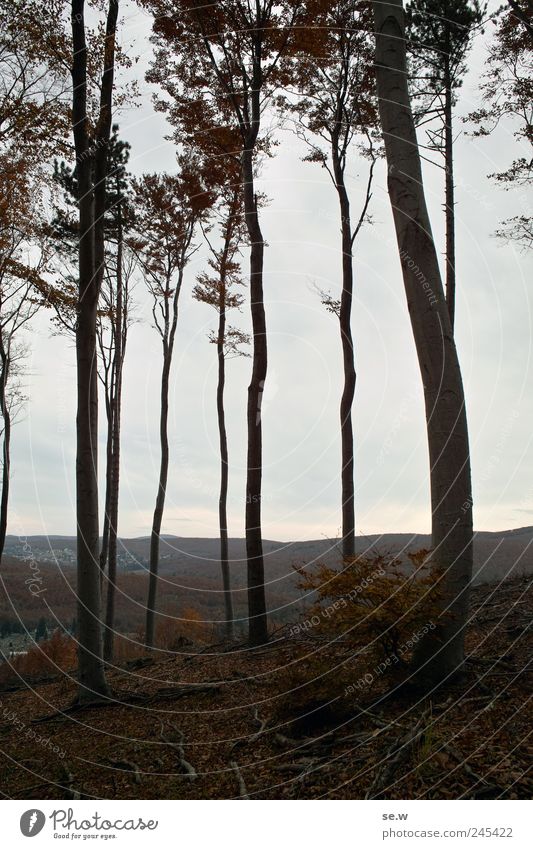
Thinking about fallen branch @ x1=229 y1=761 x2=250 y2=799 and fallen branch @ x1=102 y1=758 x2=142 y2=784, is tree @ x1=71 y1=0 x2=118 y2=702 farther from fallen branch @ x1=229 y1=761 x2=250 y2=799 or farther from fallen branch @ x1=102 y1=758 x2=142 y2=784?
fallen branch @ x1=229 y1=761 x2=250 y2=799

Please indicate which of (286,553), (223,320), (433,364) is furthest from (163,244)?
(286,553)

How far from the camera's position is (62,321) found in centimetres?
1356

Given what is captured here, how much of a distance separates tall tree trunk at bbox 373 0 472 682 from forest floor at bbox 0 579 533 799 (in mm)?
539

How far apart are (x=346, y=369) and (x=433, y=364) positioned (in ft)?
23.1

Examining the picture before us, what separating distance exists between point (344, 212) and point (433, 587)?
10.3 metres

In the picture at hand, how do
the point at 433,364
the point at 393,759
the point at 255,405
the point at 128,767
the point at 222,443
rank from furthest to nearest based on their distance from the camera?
the point at 222,443 → the point at 255,405 → the point at 433,364 → the point at 128,767 → the point at 393,759

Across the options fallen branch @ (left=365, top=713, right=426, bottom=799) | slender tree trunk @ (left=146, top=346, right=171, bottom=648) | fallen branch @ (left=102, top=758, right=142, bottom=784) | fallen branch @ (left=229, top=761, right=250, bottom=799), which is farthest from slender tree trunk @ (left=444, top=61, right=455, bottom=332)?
fallen branch @ (left=102, top=758, right=142, bottom=784)

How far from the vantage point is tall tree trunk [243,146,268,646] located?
967 centimetres

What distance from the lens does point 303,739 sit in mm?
4191

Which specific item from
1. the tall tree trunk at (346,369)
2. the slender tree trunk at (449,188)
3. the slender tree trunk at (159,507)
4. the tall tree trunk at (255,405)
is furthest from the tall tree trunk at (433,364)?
the slender tree trunk at (159,507)

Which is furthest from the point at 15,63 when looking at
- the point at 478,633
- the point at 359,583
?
the point at 478,633

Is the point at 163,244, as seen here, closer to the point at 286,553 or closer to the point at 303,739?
the point at 303,739

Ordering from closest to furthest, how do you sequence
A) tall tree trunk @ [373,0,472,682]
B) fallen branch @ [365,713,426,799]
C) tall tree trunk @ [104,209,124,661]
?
fallen branch @ [365,713,426,799] → tall tree trunk @ [373,0,472,682] → tall tree trunk @ [104,209,124,661]
